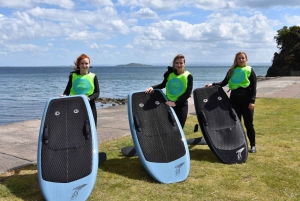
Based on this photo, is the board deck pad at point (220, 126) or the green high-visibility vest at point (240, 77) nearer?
the board deck pad at point (220, 126)

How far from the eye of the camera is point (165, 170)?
5.14 m

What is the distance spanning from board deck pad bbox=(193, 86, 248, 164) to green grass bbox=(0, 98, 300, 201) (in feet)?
0.68

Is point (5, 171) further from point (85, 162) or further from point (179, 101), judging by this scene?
point (179, 101)

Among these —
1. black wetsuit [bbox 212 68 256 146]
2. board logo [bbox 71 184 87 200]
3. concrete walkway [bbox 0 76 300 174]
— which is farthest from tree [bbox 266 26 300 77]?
board logo [bbox 71 184 87 200]

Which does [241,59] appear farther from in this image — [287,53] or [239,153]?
[287,53]

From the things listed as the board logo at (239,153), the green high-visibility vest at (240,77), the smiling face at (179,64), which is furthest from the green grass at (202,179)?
the smiling face at (179,64)

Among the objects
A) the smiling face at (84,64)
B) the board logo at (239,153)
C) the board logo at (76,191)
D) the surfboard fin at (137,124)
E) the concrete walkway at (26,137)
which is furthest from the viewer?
the concrete walkway at (26,137)

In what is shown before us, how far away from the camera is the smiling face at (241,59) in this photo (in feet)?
20.3

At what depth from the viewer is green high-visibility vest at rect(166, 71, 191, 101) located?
5988 millimetres

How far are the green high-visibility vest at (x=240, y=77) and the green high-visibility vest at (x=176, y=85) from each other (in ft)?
3.07

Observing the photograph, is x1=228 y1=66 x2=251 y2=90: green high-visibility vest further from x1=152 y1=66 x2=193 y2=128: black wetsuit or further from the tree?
the tree

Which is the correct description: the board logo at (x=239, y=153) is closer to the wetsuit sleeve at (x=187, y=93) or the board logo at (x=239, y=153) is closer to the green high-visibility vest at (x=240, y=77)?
the green high-visibility vest at (x=240, y=77)

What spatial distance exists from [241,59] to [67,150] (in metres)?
3.49

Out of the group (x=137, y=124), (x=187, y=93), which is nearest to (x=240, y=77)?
(x=187, y=93)
